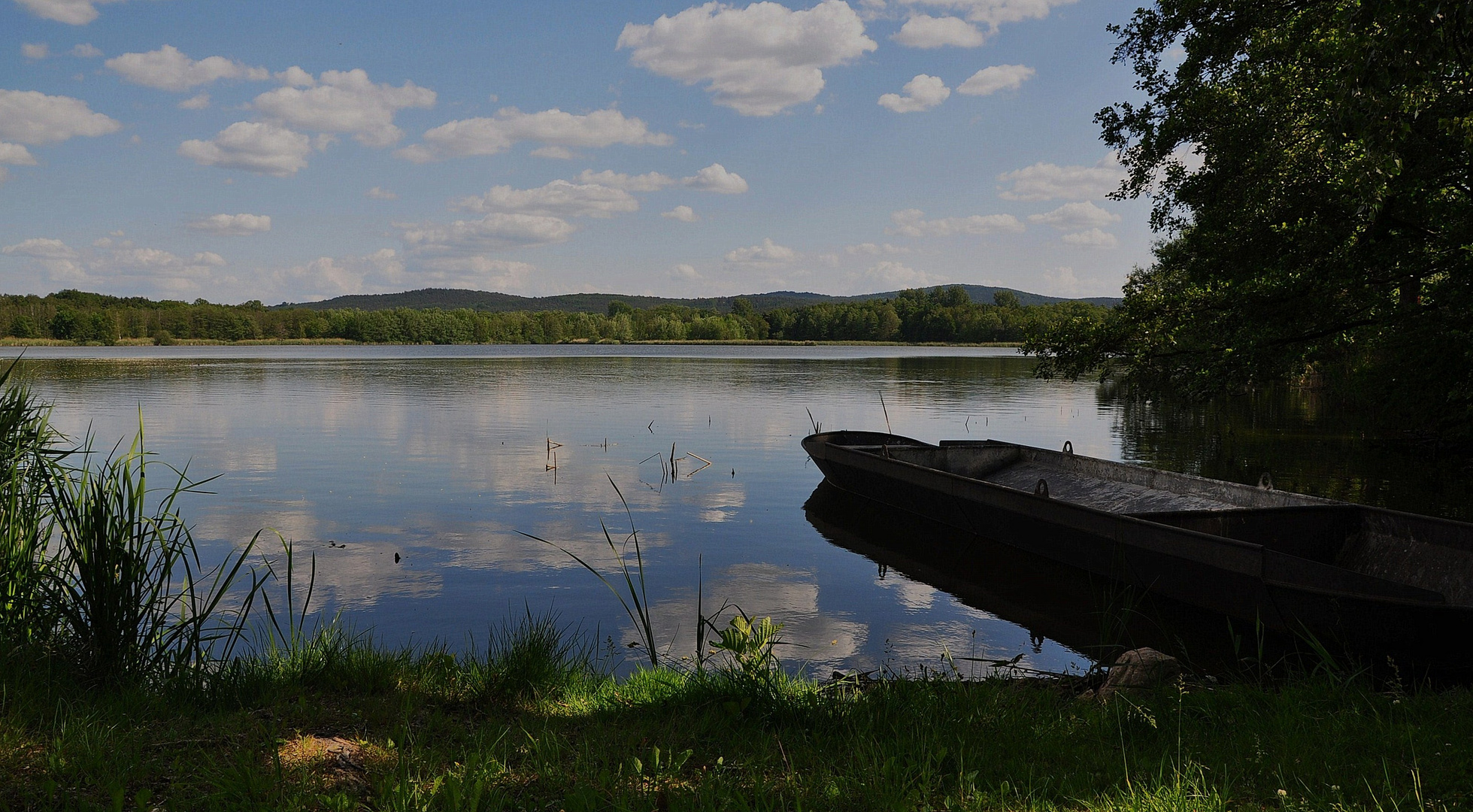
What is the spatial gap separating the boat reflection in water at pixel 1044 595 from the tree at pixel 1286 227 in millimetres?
4747

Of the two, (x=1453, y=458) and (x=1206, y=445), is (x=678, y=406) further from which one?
(x=1453, y=458)

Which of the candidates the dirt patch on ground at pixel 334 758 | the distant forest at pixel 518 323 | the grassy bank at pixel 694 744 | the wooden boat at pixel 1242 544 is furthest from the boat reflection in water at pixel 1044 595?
the distant forest at pixel 518 323

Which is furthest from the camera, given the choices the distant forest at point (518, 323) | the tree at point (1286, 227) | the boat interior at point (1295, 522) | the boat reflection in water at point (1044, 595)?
the distant forest at point (518, 323)

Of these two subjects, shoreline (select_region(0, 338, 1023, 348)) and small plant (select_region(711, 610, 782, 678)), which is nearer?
small plant (select_region(711, 610, 782, 678))

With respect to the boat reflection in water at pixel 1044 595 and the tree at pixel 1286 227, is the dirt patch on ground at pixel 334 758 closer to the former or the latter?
the boat reflection in water at pixel 1044 595

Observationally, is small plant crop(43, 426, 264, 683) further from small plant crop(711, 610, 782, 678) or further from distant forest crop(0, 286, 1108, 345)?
distant forest crop(0, 286, 1108, 345)

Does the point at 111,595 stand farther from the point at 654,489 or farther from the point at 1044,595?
the point at 654,489

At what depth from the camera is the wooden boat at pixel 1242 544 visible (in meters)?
6.94

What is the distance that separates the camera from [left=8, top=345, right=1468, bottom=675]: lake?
9031 millimetres

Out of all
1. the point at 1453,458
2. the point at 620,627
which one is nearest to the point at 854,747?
the point at 620,627

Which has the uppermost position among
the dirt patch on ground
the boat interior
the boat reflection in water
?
the dirt patch on ground

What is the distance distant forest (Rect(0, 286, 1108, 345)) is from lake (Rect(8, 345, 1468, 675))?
279 feet

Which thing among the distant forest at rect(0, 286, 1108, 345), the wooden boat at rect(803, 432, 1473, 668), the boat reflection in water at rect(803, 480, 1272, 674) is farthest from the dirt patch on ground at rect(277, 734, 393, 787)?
the distant forest at rect(0, 286, 1108, 345)

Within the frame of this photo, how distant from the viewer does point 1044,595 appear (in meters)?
10.1
